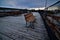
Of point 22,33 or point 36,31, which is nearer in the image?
point 22,33

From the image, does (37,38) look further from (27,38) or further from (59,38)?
(59,38)

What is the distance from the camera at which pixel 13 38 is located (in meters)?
2.29

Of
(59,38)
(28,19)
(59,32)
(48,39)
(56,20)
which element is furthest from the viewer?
(28,19)

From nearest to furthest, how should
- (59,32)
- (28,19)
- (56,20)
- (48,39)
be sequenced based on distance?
(59,32)
(48,39)
(56,20)
(28,19)

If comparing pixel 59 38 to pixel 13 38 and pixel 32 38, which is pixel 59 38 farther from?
Result: pixel 13 38

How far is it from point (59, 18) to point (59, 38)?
1.54 m

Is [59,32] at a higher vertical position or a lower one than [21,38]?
higher

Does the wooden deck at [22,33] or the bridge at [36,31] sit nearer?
the bridge at [36,31]

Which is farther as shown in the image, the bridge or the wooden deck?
the wooden deck

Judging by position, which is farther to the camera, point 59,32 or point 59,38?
point 59,32

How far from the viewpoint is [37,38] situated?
2293 millimetres

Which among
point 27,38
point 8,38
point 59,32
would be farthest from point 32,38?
point 59,32

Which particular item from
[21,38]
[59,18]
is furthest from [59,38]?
[59,18]

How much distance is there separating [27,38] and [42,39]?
324mm
